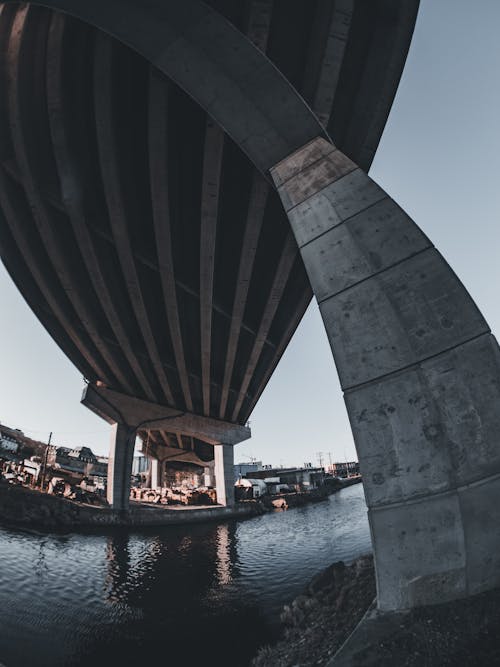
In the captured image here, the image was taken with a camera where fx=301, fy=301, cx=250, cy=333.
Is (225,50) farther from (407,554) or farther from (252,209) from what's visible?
(407,554)

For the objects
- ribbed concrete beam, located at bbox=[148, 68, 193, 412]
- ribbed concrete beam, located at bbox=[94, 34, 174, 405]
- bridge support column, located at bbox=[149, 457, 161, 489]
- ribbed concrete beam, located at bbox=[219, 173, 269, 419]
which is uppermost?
ribbed concrete beam, located at bbox=[94, 34, 174, 405]

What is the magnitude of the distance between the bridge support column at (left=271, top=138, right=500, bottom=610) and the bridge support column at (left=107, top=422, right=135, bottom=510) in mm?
27070

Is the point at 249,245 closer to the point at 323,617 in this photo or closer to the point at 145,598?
the point at 323,617

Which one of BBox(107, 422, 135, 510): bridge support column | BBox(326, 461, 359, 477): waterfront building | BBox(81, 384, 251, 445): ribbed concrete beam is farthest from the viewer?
BBox(326, 461, 359, 477): waterfront building

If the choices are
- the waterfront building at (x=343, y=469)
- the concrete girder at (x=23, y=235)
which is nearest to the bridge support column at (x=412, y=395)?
the concrete girder at (x=23, y=235)

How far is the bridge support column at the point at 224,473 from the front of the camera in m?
29.8

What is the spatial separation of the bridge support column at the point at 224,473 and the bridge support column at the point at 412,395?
98.0 ft

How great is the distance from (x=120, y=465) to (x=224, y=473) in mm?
10106

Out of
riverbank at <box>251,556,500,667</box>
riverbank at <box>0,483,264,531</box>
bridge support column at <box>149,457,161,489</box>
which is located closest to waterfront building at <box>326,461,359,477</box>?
bridge support column at <box>149,457,161,489</box>

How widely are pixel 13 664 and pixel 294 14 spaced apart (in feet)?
42.6

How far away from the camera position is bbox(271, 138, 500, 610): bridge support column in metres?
2.66

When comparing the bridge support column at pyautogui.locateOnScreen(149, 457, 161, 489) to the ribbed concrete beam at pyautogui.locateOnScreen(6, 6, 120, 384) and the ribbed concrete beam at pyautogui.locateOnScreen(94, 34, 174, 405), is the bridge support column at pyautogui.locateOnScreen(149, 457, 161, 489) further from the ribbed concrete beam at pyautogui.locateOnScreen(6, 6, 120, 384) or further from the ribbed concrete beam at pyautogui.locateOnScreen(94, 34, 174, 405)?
the ribbed concrete beam at pyautogui.locateOnScreen(6, 6, 120, 384)

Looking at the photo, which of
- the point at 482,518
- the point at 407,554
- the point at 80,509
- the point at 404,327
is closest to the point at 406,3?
the point at 404,327

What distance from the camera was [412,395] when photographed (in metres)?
3.12
